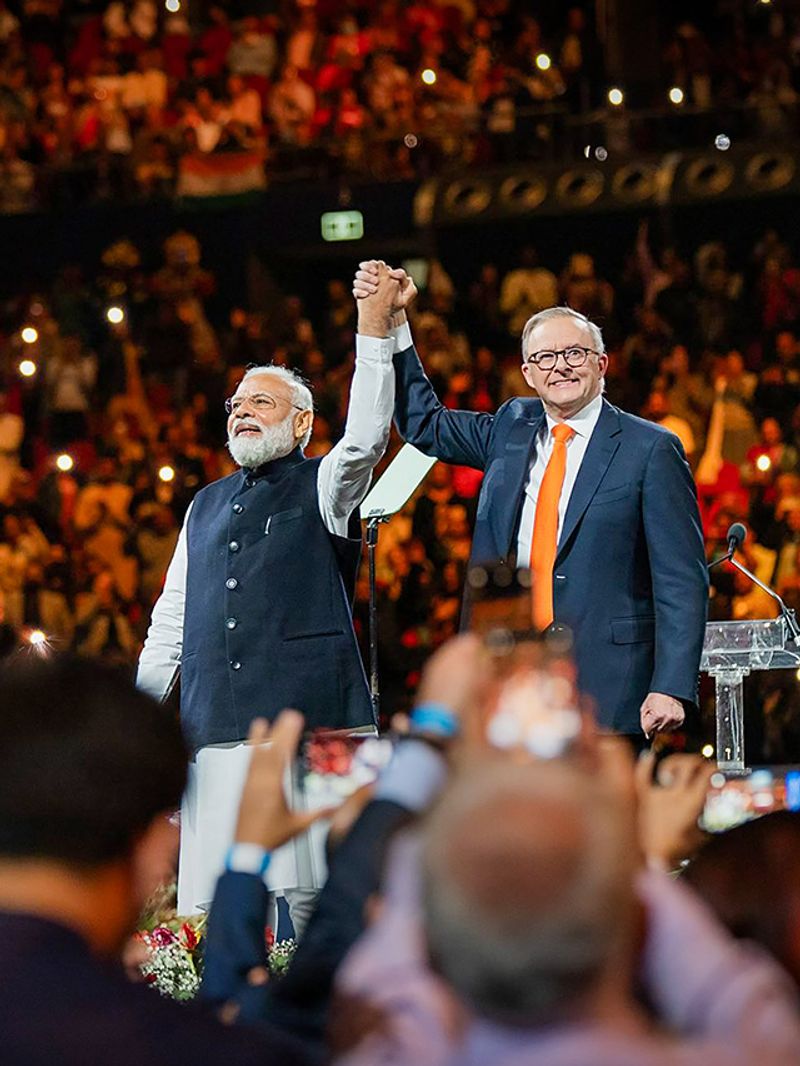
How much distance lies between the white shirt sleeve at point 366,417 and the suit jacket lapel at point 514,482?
1.08ft

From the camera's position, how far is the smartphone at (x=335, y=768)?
402cm

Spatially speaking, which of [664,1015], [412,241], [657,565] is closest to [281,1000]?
[664,1015]

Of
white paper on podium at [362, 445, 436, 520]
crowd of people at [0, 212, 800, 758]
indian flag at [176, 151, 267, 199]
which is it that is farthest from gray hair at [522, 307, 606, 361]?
indian flag at [176, 151, 267, 199]

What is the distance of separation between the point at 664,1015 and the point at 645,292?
13.1 m

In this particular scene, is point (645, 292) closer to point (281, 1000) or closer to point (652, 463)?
point (652, 463)

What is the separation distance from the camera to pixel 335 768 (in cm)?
423

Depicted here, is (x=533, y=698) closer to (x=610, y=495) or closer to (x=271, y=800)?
(x=271, y=800)

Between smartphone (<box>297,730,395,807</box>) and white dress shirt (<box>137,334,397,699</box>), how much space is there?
0.49 meters

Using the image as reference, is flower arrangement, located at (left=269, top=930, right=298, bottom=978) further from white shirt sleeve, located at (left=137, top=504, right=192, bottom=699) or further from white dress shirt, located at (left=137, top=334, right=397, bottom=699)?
white shirt sleeve, located at (left=137, top=504, right=192, bottom=699)

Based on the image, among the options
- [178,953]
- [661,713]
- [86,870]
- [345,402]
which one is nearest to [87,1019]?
[86,870]

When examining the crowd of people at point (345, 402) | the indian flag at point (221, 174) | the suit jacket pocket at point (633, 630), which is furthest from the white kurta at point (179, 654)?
the indian flag at point (221, 174)

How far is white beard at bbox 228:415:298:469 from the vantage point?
18.0 feet

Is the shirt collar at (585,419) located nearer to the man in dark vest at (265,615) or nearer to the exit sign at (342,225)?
the man in dark vest at (265,615)

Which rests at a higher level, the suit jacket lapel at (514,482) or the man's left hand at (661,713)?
the suit jacket lapel at (514,482)
